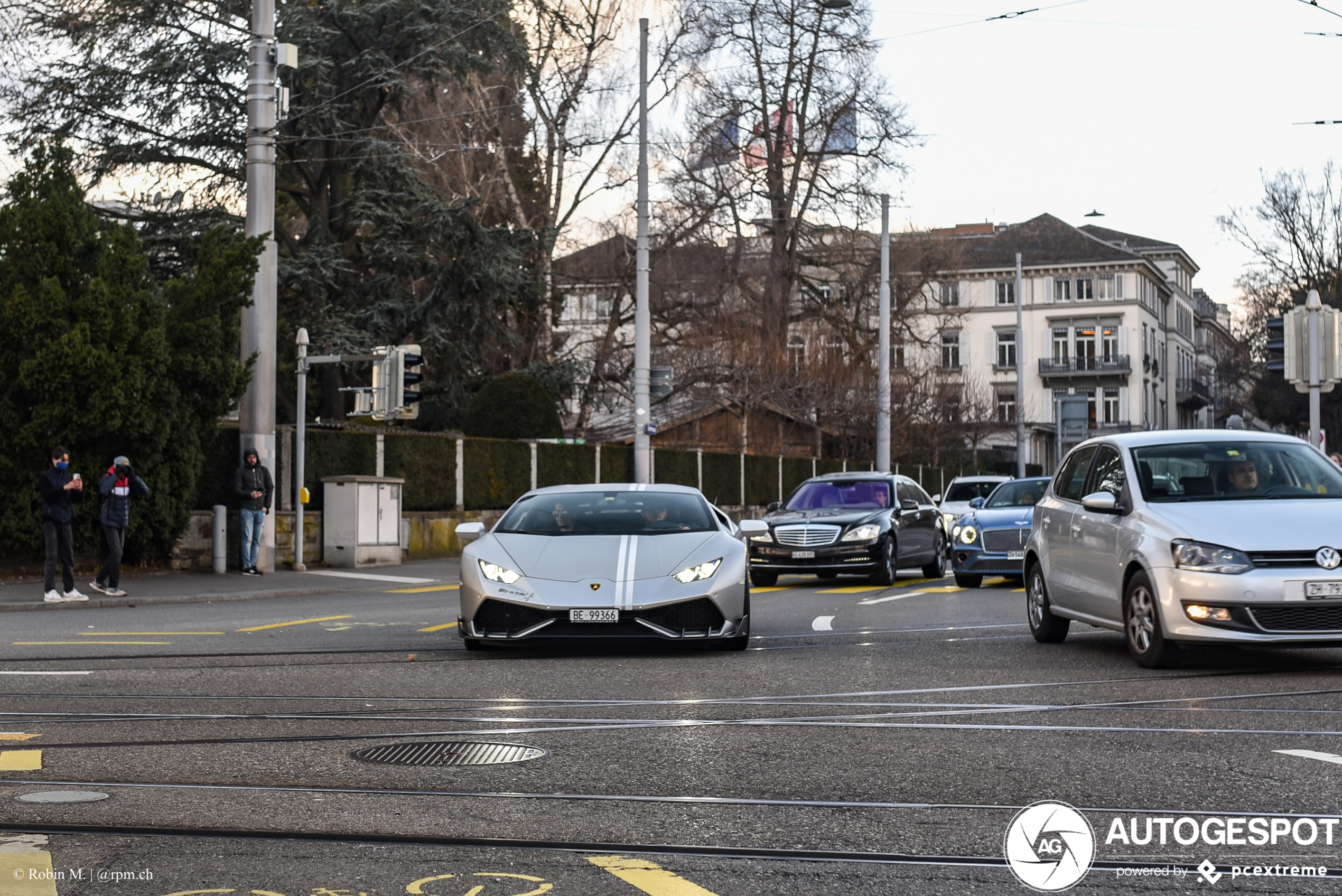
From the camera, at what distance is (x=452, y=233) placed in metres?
37.4

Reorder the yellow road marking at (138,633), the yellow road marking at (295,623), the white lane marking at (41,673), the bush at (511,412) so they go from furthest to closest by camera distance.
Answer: the bush at (511,412), the yellow road marking at (295,623), the yellow road marking at (138,633), the white lane marking at (41,673)

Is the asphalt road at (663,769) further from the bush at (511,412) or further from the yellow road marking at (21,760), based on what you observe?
the bush at (511,412)

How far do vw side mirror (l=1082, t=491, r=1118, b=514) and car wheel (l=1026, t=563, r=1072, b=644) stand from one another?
145 cm

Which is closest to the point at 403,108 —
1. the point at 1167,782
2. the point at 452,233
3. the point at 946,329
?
the point at 452,233

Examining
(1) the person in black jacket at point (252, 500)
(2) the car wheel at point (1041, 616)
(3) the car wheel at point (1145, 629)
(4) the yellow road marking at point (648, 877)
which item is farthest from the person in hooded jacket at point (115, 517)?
(4) the yellow road marking at point (648, 877)

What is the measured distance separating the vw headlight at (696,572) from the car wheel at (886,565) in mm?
10265

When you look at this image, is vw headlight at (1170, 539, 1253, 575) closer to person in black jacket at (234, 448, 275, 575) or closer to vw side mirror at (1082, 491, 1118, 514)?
vw side mirror at (1082, 491, 1118, 514)

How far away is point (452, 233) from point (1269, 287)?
38.0 meters

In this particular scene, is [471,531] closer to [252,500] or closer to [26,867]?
[26,867]

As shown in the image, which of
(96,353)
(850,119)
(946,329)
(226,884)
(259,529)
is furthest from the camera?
(946,329)

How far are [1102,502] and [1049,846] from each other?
6.18 meters

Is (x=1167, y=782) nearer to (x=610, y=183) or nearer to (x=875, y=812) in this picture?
(x=875, y=812)

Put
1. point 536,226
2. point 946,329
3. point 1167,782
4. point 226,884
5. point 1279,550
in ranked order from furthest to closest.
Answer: point 946,329 < point 536,226 < point 1279,550 < point 1167,782 < point 226,884

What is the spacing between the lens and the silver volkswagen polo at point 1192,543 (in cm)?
1006
